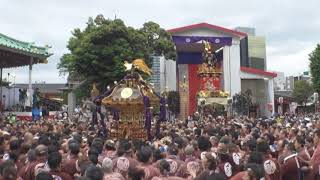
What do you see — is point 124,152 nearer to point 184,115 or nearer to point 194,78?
point 184,115

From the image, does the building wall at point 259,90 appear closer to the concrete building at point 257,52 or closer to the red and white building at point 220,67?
the red and white building at point 220,67

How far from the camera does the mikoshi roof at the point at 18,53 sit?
89.5 feet

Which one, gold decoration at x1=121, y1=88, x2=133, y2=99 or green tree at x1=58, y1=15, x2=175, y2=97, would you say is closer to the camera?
gold decoration at x1=121, y1=88, x2=133, y2=99

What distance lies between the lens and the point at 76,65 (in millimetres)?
38031

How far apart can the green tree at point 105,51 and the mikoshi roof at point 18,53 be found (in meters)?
5.44

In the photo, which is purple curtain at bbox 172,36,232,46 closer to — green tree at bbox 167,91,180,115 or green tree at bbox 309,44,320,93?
green tree at bbox 167,91,180,115

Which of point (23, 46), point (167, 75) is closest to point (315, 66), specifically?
point (167, 75)

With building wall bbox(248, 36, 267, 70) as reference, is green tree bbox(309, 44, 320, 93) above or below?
below

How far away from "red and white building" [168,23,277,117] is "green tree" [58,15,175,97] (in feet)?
29.2

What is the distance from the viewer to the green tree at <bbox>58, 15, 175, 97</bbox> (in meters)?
36.9

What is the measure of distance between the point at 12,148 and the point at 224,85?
4082cm

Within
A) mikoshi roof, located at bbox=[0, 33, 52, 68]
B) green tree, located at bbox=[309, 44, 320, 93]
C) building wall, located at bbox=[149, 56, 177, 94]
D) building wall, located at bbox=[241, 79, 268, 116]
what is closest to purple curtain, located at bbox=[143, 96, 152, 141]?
mikoshi roof, located at bbox=[0, 33, 52, 68]

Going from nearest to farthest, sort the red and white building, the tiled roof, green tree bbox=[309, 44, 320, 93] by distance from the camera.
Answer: the tiled roof
the red and white building
green tree bbox=[309, 44, 320, 93]

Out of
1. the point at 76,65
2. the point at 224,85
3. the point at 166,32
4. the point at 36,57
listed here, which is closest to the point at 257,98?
the point at 224,85
